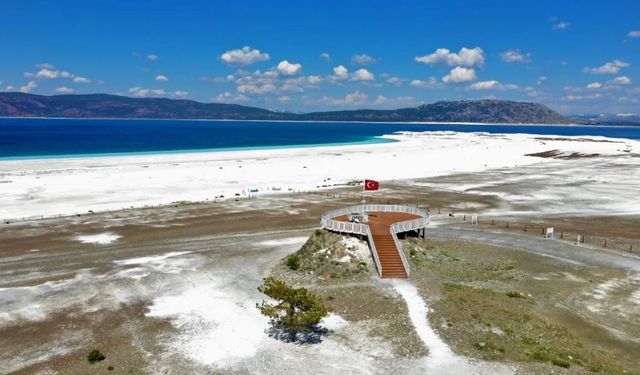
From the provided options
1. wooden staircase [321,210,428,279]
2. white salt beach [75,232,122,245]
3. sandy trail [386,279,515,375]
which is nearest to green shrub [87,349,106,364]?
sandy trail [386,279,515,375]

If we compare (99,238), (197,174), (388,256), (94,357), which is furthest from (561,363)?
(197,174)

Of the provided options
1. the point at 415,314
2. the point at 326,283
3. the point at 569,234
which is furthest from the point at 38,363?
the point at 569,234

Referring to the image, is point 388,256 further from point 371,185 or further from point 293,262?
point 371,185

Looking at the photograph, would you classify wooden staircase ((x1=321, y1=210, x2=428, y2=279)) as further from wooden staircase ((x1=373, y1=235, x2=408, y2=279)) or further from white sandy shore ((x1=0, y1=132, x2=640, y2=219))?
white sandy shore ((x1=0, y1=132, x2=640, y2=219))

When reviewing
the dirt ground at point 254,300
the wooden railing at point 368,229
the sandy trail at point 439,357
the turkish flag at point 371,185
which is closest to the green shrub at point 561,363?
the dirt ground at point 254,300

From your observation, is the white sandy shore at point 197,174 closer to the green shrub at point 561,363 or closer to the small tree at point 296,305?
the small tree at point 296,305
